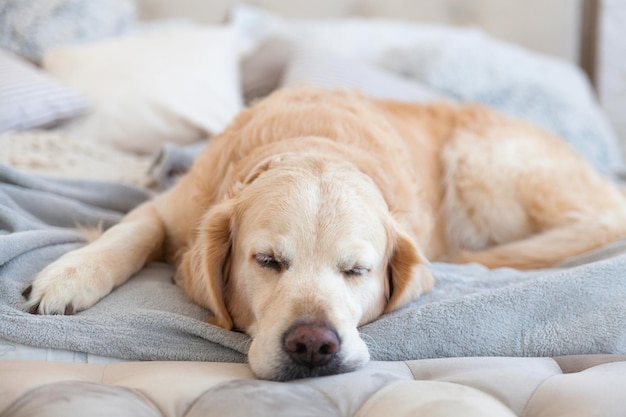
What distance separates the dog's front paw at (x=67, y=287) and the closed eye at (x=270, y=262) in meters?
0.38

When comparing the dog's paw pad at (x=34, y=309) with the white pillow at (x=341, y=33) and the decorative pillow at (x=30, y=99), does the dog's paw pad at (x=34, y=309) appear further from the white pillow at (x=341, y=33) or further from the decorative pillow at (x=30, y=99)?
the white pillow at (x=341, y=33)

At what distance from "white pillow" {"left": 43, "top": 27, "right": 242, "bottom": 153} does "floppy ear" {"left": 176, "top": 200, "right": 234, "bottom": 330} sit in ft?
4.70

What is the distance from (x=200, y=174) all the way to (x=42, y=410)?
97 centimetres

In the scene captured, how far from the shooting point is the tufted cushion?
1.10 metres

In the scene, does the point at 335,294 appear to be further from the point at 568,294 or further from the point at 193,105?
the point at 193,105

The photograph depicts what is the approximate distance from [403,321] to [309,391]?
0.36m

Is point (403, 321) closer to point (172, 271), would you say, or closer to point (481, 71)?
point (172, 271)

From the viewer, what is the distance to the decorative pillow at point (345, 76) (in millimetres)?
3088

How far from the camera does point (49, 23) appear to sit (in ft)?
10.5

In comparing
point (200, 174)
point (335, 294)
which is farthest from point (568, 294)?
point (200, 174)

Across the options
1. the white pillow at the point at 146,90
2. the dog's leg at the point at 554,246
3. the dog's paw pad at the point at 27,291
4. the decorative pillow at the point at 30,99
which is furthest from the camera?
the white pillow at the point at 146,90

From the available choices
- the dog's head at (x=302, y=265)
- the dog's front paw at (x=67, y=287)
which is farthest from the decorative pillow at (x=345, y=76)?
the dog's front paw at (x=67, y=287)

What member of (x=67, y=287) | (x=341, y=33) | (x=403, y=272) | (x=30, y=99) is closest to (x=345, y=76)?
(x=341, y=33)

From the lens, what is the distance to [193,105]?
9.91 ft
